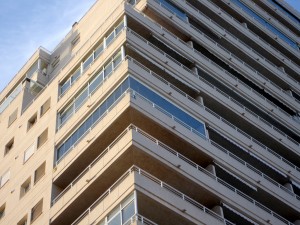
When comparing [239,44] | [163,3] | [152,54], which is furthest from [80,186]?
[239,44]

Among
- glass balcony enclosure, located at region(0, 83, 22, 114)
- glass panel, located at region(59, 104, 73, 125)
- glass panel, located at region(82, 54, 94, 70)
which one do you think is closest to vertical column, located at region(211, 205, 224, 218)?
glass panel, located at region(59, 104, 73, 125)

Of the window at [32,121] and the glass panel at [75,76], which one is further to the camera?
the window at [32,121]

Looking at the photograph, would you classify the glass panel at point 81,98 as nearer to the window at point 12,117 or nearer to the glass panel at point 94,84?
the glass panel at point 94,84

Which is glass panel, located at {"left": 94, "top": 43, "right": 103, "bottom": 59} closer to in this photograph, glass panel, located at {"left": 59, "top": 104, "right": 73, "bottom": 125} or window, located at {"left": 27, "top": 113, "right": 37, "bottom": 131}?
glass panel, located at {"left": 59, "top": 104, "right": 73, "bottom": 125}

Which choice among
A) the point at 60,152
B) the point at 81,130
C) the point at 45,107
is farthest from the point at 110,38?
the point at 60,152

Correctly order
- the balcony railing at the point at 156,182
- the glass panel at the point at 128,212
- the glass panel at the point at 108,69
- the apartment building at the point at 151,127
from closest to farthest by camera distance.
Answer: the glass panel at the point at 128,212 < the balcony railing at the point at 156,182 < the apartment building at the point at 151,127 < the glass panel at the point at 108,69

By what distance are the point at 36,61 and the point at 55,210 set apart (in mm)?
21124

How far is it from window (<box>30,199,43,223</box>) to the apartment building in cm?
8

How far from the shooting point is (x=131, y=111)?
34969 mm

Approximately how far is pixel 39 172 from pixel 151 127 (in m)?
8.21

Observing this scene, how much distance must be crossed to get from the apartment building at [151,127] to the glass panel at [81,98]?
0.11 m

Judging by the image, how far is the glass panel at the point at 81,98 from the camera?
4065 centimetres

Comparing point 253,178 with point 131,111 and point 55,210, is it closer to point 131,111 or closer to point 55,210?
point 131,111

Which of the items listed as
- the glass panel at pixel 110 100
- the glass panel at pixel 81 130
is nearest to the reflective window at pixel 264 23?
the glass panel at pixel 110 100
